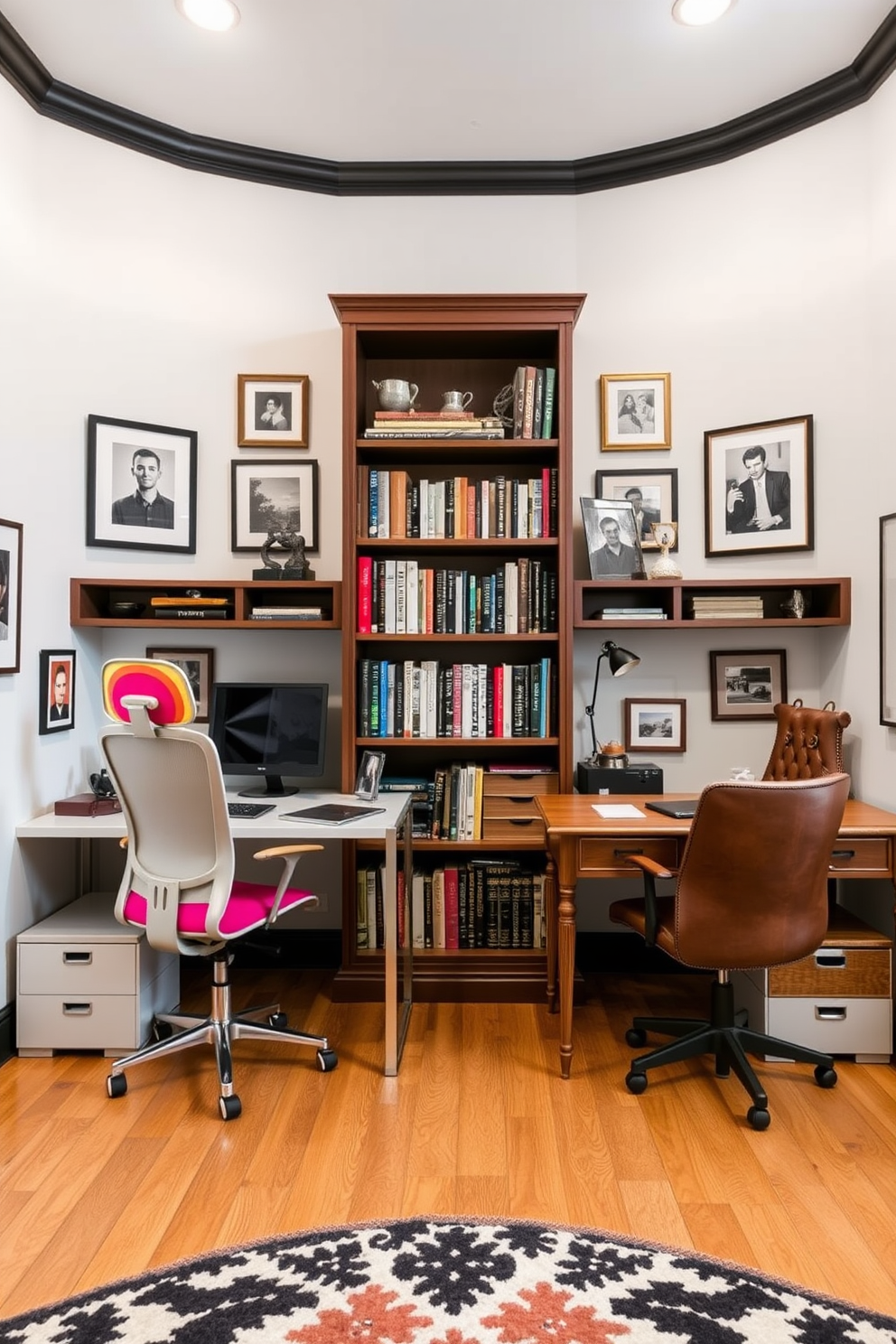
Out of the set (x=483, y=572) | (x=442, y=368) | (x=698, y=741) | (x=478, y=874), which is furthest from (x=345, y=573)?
(x=698, y=741)

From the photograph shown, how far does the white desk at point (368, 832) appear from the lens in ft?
8.62

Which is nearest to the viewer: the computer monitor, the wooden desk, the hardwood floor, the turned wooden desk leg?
the hardwood floor

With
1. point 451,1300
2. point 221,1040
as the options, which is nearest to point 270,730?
point 221,1040

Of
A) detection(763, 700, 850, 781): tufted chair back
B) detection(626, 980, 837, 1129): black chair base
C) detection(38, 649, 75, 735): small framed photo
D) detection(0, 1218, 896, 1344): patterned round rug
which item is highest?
detection(38, 649, 75, 735): small framed photo

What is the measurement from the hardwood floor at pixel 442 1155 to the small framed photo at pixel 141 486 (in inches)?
76.7

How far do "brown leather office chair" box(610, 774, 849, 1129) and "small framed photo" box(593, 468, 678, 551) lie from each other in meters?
1.48

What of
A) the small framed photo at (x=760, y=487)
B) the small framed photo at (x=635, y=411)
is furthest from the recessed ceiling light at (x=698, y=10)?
the small framed photo at (x=760, y=487)

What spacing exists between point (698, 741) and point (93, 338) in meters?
2.93

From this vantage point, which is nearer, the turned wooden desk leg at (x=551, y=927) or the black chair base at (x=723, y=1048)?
the black chair base at (x=723, y=1048)

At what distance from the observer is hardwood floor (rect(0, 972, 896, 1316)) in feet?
6.14

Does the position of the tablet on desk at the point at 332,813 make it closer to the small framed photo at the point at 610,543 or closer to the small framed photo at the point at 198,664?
the small framed photo at the point at 198,664

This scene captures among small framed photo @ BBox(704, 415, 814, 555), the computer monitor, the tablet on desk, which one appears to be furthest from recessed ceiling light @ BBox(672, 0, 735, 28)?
the tablet on desk

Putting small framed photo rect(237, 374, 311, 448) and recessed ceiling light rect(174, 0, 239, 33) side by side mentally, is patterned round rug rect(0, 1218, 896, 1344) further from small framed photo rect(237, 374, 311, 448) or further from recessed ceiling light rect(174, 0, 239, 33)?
recessed ceiling light rect(174, 0, 239, 33)

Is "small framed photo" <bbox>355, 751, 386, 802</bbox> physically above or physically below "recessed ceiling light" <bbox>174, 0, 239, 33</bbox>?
below
